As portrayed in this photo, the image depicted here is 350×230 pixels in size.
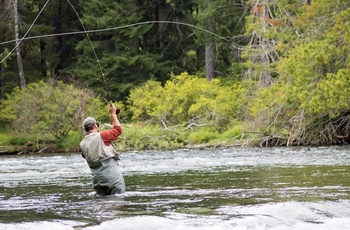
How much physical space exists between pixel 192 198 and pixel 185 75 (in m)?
25.7

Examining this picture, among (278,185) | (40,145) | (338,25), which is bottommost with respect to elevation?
(40,145)

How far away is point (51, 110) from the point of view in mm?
30406

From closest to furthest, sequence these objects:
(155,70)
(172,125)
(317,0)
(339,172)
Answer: (339,172) → (317,0) → (172,125) → (155,70)

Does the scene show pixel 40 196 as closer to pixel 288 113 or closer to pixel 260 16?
pixel 288 113

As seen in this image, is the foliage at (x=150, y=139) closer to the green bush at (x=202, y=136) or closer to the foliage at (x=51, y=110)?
the green bush at (x=202, y=136)

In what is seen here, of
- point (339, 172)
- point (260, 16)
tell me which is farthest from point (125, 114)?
point (339, 172)

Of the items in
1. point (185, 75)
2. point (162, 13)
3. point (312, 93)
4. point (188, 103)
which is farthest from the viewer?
point (162, 13)

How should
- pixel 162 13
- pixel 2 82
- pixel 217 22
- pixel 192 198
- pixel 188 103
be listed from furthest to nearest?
pixel 162 13 → pixel 2 82 → pixel 217 22 → pixel 188 103 → pixel 192 198

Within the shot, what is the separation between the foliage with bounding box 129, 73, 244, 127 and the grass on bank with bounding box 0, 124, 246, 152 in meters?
0.81

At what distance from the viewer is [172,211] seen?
27.2ft

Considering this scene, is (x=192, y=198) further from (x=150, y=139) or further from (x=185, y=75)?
(x=185, y=75)

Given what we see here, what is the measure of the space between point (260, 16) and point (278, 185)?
59.0 feet

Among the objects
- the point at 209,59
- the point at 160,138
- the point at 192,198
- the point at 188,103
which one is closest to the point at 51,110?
the point at 160,138

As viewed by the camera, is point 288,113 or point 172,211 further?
point 288,113
